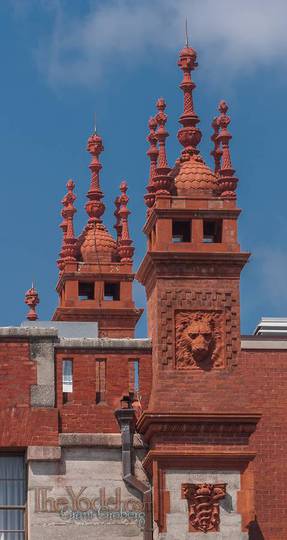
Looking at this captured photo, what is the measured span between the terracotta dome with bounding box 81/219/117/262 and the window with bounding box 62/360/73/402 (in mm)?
12552

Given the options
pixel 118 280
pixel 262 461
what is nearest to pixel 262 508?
pixel 262 461

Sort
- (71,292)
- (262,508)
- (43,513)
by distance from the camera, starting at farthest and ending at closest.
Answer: (71,292)
(262,508)
(43,513)

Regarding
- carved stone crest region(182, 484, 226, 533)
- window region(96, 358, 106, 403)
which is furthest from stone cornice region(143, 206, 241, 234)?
carved stone crest region(182, 484, 226, 533)

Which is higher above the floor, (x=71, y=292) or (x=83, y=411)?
(x=71, y=292)

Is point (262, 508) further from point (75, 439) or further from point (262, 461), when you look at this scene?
point (75, 439)

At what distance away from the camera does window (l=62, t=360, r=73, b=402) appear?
5169 centimetres

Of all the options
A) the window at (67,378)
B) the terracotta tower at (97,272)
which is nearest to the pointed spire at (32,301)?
the terracotta tower at (97,272)

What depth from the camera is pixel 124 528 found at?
50688 mm

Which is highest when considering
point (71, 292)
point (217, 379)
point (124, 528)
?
point (71, 292)

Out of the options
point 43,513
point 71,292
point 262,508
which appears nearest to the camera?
point 43,513

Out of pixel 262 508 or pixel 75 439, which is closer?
pixel 75 439

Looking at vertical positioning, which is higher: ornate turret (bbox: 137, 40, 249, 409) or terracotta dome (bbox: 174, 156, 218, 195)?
terracotta dome (bbox: 174, 156, 218, 195)

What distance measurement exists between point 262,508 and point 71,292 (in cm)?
1209

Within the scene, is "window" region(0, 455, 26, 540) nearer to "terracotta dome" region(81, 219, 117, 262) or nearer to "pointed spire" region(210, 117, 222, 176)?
"pointed spire" region(210, 117, 222, 176)
